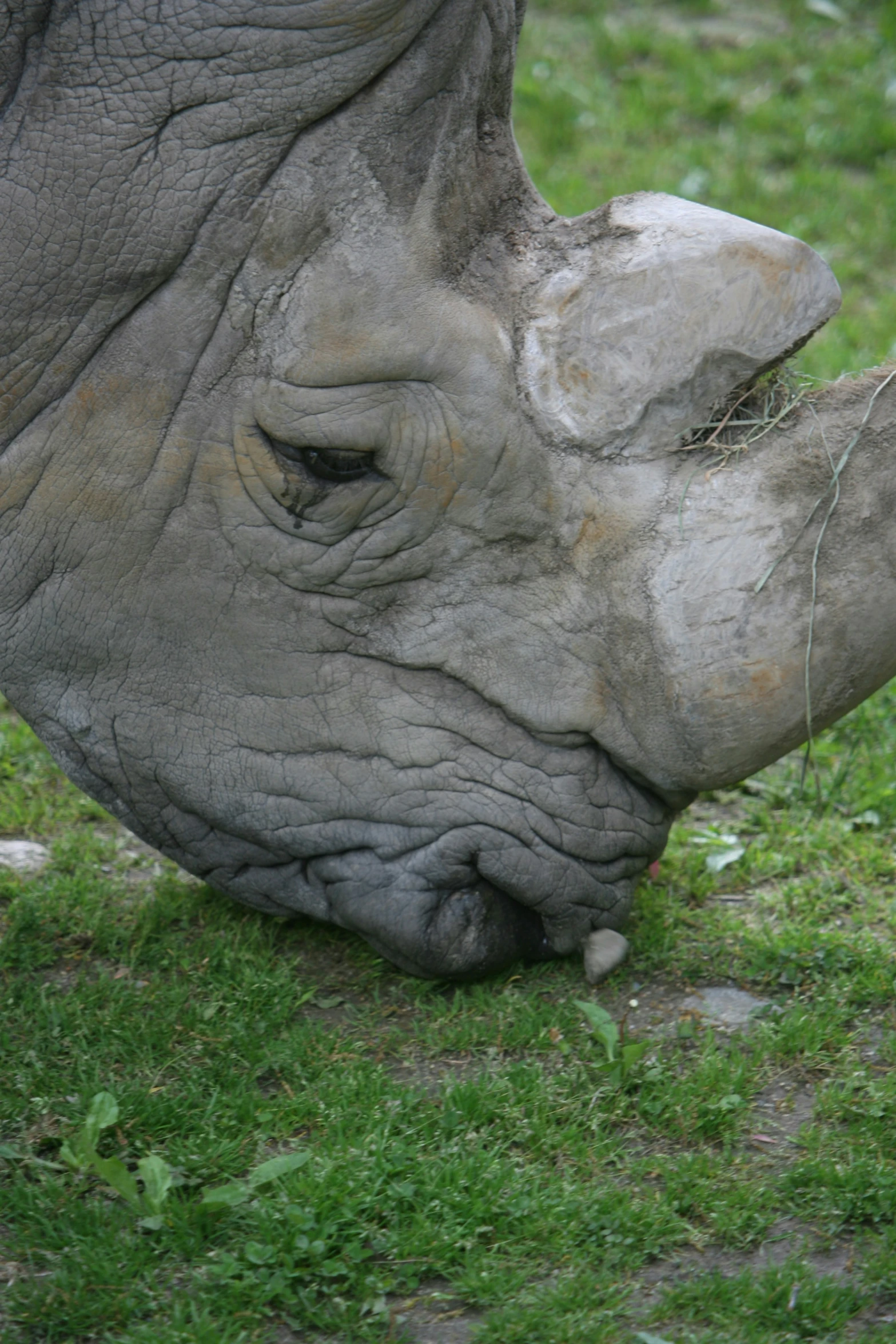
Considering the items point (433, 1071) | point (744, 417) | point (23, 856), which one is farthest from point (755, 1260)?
point (23, 856)

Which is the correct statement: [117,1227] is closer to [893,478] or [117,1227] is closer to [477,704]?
[477,704]

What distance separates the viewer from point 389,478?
3762mm

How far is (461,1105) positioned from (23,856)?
70.8 inches

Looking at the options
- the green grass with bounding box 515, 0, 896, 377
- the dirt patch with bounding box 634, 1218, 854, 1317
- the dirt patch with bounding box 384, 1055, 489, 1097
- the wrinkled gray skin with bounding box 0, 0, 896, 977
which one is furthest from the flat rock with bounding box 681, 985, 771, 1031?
the green grass with bounding box 515, 0, 896, 377

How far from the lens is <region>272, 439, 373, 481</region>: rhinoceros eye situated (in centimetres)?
376

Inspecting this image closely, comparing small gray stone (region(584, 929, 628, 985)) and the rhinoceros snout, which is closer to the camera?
the rhinoceros snout

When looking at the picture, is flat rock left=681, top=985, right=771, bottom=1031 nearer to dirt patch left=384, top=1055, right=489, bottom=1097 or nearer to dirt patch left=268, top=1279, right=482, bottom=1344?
dirt patch left=384, top=1055, right=489, bottom=1097

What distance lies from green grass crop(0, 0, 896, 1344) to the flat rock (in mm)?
54

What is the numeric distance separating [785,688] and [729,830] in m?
1.51

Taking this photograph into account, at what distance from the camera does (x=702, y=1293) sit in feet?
10.3

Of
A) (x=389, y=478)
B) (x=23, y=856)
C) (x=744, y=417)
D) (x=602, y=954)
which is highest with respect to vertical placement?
(x=744, y=417)

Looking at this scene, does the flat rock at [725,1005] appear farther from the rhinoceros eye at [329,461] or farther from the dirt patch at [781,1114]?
the rhinoceros eye at [329,461]

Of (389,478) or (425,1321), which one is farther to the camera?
(389,478)

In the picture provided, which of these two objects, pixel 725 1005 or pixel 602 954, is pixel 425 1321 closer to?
pixel 602 954
